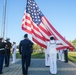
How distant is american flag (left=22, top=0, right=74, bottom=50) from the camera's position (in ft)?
52.2

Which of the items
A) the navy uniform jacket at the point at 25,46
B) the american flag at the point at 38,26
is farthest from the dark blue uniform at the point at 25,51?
the american flag at the point at 38,26

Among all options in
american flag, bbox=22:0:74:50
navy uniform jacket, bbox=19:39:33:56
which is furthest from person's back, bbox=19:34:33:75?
american flag, bbox=22:0:74:50

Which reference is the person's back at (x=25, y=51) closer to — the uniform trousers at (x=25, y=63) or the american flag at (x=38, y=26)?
the uniform trousers at (x=25, y=63)

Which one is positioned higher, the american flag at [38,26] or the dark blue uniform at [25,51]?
the american flag at [38,26]

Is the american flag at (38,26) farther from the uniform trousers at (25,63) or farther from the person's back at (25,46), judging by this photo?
the uniform trousers at (25,63)

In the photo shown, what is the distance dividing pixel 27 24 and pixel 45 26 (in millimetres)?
1398

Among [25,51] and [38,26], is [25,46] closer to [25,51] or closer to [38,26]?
[25,51]

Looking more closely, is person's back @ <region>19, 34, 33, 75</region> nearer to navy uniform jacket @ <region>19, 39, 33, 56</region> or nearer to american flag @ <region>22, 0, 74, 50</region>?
navy uniform jacket @ <region>19, 39, 33, 56</region>

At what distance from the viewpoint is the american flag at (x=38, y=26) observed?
15.9 meters

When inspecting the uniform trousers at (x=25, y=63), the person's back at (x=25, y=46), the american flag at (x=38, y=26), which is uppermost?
the american flag at (x=38, y=26)

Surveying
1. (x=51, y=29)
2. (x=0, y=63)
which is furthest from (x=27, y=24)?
(x=0, y=63)

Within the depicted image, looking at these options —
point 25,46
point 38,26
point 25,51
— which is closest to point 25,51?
point 25,51

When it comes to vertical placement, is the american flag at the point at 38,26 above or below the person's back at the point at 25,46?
above

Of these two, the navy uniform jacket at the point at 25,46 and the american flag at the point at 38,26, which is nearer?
the navy uniform jacket at the point at 25,46
